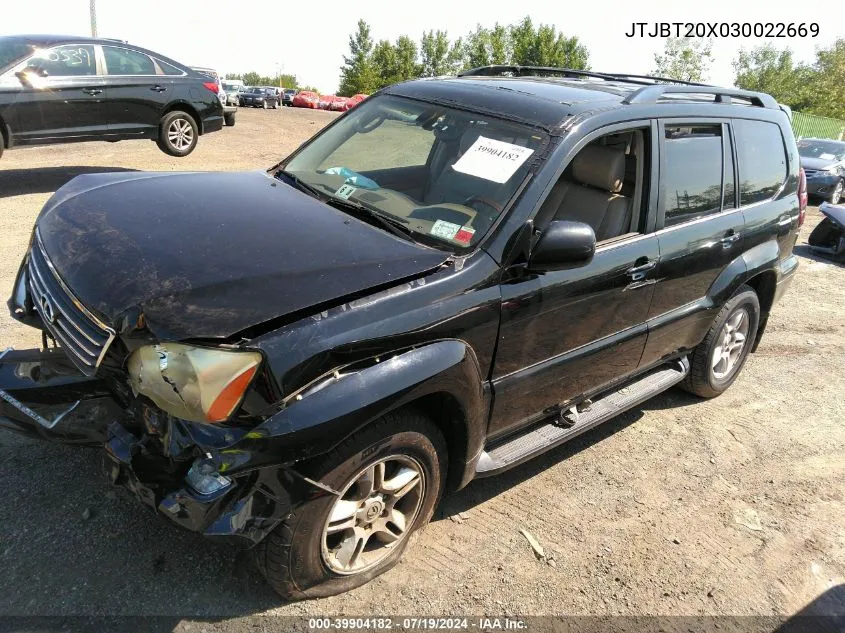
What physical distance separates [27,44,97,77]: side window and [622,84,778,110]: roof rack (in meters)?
7.67

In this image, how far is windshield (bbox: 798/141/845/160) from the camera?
1588cm

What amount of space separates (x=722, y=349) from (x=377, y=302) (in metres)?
3.22

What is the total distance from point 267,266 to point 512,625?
171 centimetres

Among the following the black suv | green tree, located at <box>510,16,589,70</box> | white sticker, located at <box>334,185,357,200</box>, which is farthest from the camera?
green tree, located at <box>510,16,589,70</box>

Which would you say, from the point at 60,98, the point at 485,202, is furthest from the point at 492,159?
the point at 60,98

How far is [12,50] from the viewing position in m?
8.13

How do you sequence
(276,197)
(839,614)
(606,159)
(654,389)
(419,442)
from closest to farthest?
1. (419,442)
2. (839,614)
3. (276,197)
4. (606,159)
5. (654,389)

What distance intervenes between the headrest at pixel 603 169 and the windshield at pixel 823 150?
14.8 m

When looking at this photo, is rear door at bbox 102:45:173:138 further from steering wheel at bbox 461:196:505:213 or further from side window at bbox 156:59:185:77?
steering wheel at bbox 461:196:505:213

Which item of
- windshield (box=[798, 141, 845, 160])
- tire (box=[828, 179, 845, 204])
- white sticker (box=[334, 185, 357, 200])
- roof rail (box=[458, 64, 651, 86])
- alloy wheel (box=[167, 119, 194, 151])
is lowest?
tire (box=[828, 179, 845, 204])

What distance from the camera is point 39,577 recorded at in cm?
257

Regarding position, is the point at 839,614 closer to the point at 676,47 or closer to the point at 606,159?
the point at 606,159

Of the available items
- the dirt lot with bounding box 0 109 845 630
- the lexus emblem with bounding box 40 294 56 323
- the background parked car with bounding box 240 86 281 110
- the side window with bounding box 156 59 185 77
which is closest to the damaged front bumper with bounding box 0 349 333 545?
the dirt lot with bounding box 0 109 845 630

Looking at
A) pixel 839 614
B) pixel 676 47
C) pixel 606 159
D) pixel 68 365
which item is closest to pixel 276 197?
pixel 68 365
